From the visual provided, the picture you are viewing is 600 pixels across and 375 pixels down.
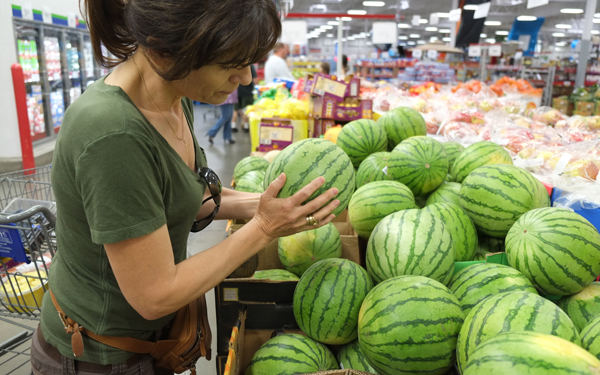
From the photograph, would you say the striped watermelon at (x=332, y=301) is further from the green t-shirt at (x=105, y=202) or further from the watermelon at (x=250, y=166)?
the watermelon at (x=250, y=166)

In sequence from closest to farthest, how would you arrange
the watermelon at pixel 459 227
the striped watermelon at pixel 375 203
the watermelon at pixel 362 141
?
the watermelon at pixel 459 227
the striped watermelon at pixel 375 203
the watermelon at pixel 362 141

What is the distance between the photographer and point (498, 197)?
1.65 meters

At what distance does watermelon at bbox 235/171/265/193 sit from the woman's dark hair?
5.19 feet

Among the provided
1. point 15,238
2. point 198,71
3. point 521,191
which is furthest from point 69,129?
point 521,191

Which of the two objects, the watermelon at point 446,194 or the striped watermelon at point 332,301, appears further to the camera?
the watermelon at point 446,194

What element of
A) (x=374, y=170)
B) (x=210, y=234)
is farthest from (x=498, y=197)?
(x=210, y=234)

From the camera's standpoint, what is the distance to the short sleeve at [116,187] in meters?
0.92

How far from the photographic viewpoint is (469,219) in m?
1.72

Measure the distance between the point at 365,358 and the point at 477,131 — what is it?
283 centimetres

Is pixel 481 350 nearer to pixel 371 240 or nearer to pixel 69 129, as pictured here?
pixel 371 240

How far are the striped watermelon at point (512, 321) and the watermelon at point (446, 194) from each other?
0.88m

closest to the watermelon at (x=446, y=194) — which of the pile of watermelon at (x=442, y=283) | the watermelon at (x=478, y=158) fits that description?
the pile of watermelon at (x=442, y=283)

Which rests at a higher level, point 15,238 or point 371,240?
point 371,240

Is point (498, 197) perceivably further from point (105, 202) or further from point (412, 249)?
point (105, 202)
